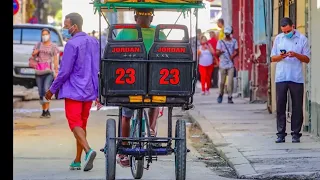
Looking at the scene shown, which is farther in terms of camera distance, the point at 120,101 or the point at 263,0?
the point at 263,0

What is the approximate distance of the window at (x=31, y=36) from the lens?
82.4ft

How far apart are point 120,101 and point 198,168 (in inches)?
96.3

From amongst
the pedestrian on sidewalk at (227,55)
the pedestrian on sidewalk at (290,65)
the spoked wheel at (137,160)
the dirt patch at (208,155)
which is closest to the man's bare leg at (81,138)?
the spoked wheel at (137,160)

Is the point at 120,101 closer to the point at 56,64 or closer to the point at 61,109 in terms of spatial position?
the point at 56,64

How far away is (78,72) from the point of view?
411 inches

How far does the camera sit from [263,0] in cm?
1891

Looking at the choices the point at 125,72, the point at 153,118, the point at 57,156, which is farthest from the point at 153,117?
the point at 57,156

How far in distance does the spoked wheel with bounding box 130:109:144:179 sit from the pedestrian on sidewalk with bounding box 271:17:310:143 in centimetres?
342

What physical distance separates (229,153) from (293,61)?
5.38 ft

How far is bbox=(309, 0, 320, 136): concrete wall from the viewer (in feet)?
44.3

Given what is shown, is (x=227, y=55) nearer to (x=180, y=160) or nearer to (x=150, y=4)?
(x=150, y=4)

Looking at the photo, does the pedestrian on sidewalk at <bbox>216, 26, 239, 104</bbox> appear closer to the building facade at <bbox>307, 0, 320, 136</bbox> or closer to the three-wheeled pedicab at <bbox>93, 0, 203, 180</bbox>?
the building facade at <bbox>307, 0, 320, 136</bbox>

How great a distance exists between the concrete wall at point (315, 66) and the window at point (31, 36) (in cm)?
1250

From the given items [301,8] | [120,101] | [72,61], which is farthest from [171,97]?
[301,8]
